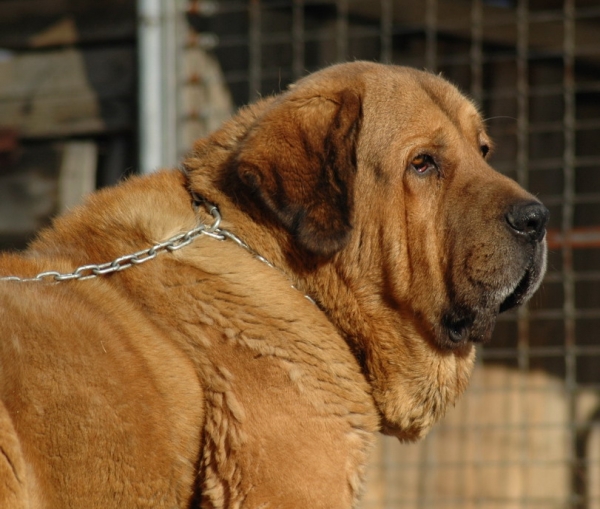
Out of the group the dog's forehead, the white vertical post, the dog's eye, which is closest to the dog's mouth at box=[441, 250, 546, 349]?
the dog's eye

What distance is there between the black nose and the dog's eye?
37 cm

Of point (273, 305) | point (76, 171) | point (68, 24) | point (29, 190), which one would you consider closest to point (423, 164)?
point (273, 305)

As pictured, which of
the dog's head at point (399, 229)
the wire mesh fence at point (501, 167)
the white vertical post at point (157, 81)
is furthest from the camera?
the wire mesh fence at point (501, 167)

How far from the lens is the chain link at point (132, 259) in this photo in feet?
9.37

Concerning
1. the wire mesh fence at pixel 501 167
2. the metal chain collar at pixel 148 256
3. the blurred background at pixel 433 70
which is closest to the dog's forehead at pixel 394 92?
the metal chain collar at pixel 148 256

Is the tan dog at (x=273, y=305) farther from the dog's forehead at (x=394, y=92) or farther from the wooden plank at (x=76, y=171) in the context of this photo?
the wooden plank at (x=76, y=171)

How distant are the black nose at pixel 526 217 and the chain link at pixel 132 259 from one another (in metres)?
1.12

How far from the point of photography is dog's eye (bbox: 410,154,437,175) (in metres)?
3.40

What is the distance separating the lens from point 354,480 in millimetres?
3006

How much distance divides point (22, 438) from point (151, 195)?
3.88 ft

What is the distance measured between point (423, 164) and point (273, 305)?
883 mm

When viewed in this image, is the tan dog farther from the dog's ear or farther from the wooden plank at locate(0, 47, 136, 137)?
the wooden plank at locate(0, 47, 136, 137)

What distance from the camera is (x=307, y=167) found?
3.15 metres

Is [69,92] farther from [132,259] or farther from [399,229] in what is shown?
[399,229]
